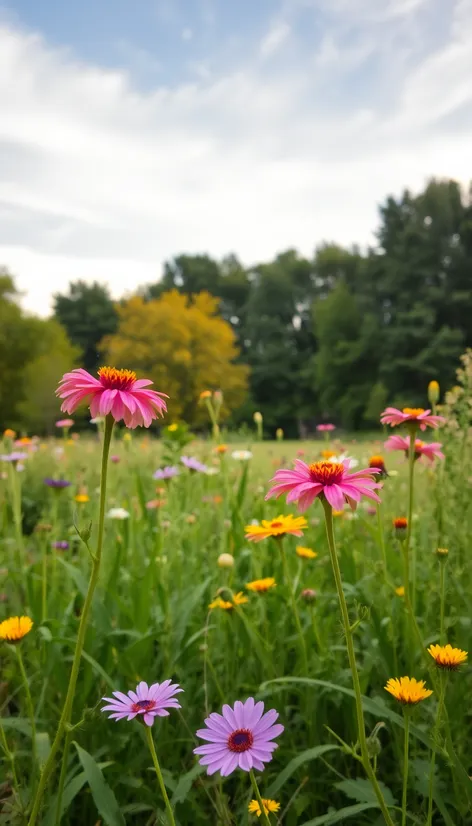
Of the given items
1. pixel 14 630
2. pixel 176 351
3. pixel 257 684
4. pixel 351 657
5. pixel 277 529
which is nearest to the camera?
pixel 351 657

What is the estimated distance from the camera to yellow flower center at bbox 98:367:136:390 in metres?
0.70

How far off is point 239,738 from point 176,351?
18229 mm

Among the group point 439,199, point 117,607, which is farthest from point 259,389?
point 117,607

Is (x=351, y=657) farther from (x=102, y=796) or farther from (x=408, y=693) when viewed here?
(x=102, y=796)

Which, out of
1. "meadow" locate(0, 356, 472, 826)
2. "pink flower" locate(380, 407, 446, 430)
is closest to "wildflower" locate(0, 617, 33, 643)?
"meadow" locate(0, 356, 472, 826)

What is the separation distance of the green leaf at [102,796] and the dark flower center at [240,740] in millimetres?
358

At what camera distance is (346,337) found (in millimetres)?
21031

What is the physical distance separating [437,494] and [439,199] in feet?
63.0

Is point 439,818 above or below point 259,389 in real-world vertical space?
below

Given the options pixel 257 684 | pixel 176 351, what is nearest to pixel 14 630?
pixel 257 684

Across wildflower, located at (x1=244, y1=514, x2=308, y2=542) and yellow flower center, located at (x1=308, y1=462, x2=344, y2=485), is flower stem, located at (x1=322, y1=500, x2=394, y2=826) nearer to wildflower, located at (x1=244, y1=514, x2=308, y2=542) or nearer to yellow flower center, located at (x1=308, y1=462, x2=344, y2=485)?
yellow flower center, located at (x1=308, y1=462, x2=344, y2=485)

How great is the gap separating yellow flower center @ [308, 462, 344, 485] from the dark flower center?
0.29m

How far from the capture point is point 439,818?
1065 mm

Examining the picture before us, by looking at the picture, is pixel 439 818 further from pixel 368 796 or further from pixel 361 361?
pixel 361 361
